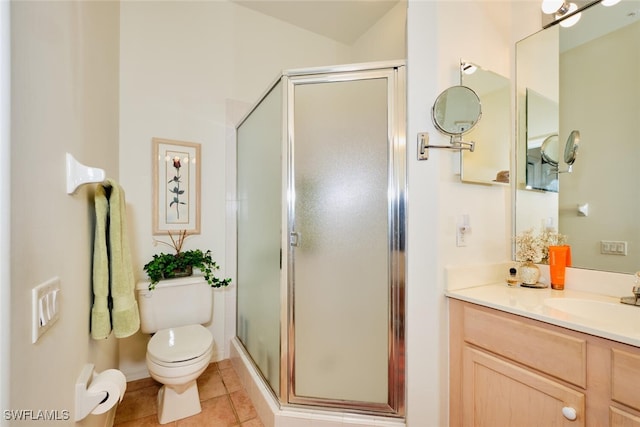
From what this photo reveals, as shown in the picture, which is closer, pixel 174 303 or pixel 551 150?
pixel 551 150

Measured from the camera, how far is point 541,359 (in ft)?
3.39

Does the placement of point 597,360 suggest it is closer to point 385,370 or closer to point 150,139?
point 385,370

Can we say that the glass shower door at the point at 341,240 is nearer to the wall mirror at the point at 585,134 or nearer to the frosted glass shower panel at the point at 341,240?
the frosted glass shower panel at the point at 341,240

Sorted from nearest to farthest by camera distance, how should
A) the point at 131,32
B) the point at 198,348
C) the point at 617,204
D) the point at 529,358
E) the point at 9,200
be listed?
the point at 9,200 → the point at 529,358 → the point at 617,204 → the point at 198,348 → the point at 131,32

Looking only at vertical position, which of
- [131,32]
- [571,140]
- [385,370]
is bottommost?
[385,370]

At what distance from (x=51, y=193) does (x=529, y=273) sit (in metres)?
2.05

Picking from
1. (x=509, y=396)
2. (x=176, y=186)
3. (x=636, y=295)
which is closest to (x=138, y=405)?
(x=176, y=186)

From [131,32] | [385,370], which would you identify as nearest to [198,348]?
[385,370]

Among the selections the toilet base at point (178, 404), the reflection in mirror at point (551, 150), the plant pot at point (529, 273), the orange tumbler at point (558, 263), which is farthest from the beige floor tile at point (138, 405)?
the reflection in mirror at point (551, 150)

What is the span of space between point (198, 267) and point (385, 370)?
149 centimetres

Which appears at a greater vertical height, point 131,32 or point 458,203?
point 131,32

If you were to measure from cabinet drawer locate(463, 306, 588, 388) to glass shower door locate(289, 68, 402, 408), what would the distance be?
0.40 m

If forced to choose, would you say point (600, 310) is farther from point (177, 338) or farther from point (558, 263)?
point (177, 338)

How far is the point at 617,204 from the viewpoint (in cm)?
132
